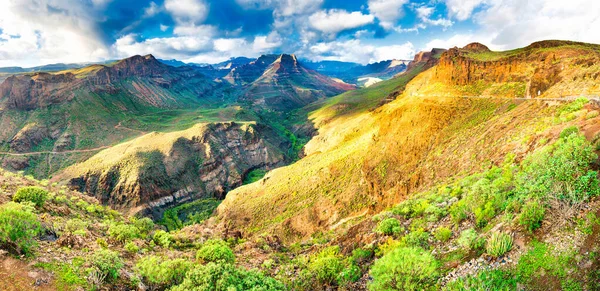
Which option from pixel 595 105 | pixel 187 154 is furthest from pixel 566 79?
pixel 187 154

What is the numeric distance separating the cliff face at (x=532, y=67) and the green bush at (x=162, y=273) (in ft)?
152

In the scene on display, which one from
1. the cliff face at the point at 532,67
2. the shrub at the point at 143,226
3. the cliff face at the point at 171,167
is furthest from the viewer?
the cliff face at the point at 171,167

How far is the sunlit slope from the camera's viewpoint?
32562 mm

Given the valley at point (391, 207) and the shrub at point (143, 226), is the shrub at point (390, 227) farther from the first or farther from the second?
the shrub at point (143, 226)

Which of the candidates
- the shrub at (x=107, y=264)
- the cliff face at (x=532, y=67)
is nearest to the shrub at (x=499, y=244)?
the shrub at (x=107, y=264)

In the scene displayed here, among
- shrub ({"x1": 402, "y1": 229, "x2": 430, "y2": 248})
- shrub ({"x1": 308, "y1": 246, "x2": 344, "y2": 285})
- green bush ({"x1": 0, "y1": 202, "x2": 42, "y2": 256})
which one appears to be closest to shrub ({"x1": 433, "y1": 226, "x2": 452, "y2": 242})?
shrub ({"x1": 402, "y1": 229, "x2": 430, "y2": 248})

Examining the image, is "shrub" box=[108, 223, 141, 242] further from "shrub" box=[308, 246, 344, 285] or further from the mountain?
the mountain

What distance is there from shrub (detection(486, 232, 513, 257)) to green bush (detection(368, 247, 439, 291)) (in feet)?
9.35

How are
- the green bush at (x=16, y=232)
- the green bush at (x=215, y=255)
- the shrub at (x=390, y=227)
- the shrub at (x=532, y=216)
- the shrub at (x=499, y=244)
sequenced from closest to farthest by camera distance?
the shrub at (x=532, y=216), the shrub at (x=499, y=244), the green bush at (x=16, y=232), the shrub at (x=390, y=227), the green bush at (x=215, y=255)

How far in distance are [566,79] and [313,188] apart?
134 ft

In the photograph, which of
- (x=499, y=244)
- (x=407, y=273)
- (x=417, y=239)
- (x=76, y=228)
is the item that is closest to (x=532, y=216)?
(x=499, y=244)

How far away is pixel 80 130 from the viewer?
393ft

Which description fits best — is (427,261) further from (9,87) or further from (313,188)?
(9,87)

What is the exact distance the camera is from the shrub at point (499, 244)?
14297 millimetres
